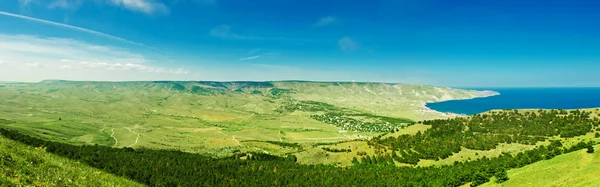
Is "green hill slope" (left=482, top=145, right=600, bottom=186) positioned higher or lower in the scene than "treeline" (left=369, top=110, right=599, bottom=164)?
higher

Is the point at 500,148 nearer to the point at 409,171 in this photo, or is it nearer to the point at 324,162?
the point at 409,171

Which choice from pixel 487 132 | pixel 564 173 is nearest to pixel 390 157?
pixel 487 132

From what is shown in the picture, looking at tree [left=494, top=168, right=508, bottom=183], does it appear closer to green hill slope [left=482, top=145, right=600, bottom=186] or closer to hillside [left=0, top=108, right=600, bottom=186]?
green hill slope [left=482, top=145, right=600, bottom=186]

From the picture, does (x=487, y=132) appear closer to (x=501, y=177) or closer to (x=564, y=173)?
(x=501, y=177)

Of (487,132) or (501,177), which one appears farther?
(487,132)

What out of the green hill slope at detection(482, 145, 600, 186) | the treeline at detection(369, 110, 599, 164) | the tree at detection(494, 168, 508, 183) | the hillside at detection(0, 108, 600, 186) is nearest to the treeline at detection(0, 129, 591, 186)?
the hillside at detection(0, 108, 600, 186)

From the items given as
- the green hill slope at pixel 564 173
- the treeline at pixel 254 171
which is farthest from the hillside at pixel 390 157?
the green hill slope at pixel 564 173
